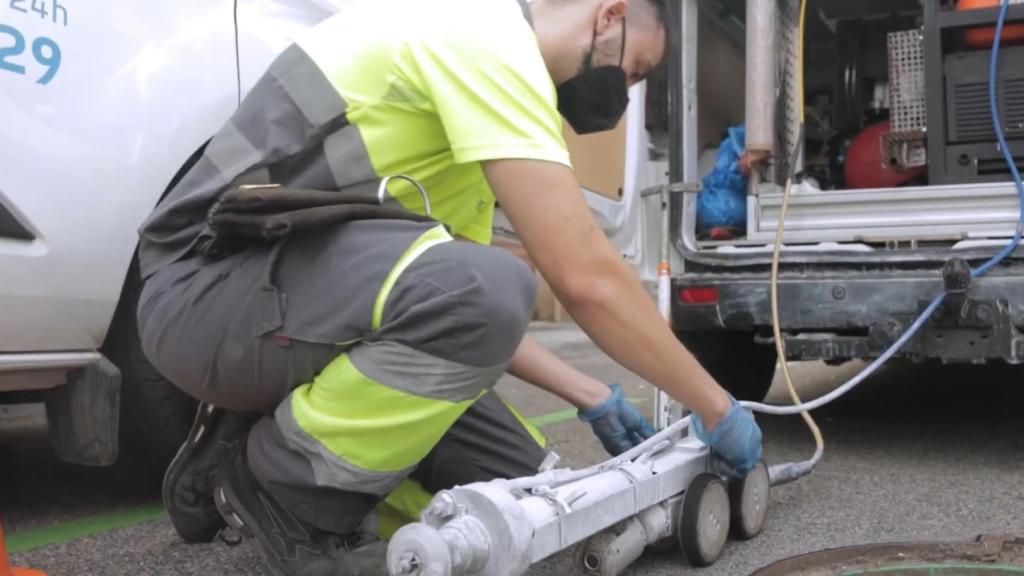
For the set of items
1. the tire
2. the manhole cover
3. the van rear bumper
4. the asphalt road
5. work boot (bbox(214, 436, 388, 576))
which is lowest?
the asphalt road

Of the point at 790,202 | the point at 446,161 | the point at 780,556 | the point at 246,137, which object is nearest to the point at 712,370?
the point at 790,202

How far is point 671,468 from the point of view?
1.86m

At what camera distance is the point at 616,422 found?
6.91 ft

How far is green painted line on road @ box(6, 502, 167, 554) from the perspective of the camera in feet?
6.77

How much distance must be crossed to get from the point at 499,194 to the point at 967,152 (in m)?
2.24

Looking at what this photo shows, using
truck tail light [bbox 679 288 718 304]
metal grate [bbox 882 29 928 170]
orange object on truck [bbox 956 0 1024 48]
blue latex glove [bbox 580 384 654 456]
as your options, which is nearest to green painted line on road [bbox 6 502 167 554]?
blue latex glove [bbox 580 384 654 456]

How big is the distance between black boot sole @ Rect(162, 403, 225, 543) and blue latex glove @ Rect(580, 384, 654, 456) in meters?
0.76

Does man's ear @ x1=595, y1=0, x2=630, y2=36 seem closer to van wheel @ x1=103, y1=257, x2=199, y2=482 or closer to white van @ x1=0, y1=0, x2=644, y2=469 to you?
white van @ x1=0, y1=0, x2=644, y2=469

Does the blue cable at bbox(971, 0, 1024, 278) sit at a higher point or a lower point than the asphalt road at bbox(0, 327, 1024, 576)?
higher

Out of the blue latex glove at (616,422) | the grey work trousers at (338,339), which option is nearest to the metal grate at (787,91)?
the blue latex glove at (616,422)

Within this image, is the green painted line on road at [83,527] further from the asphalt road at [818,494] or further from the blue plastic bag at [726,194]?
the blue plastic bag at [726,194]

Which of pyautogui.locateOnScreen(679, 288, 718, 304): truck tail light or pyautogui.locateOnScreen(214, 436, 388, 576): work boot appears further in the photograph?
pyautogui.locateOnScreen(679, 288, 718, 304): truck tail light

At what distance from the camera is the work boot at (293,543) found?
1547mm

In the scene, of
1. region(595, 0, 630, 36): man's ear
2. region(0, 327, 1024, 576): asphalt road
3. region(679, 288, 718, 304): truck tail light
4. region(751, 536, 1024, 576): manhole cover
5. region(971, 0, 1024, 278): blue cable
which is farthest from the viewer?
region(679, 288, 718, 304): truck tail light
